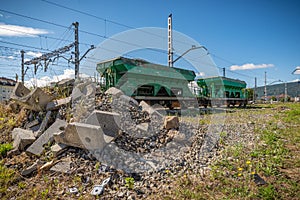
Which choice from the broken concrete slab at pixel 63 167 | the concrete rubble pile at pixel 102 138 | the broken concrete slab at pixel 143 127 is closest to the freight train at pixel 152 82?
the concrete rubble pile at pixel 102 138

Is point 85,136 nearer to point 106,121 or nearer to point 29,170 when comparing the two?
point 106,121

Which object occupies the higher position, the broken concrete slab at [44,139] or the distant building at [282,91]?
the distant building at [282,91]

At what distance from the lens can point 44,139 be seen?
3988mm

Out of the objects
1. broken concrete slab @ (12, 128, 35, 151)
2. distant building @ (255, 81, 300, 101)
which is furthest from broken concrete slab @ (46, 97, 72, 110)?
distant building @ (255, 81, 300, 101)

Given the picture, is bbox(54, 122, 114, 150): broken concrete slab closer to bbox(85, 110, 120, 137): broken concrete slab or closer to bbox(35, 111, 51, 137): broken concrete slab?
bbox(85, 110, 120, 137): broken concrete slab

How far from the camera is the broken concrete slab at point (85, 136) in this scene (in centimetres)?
331

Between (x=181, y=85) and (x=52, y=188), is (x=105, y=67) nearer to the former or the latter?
(x=181, y=85)

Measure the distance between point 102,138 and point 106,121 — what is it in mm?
523

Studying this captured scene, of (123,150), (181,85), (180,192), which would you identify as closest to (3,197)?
(123,150)

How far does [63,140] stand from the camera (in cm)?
360

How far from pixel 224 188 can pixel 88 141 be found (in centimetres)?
239

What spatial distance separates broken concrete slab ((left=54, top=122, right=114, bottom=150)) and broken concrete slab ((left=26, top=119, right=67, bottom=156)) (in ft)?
2.25

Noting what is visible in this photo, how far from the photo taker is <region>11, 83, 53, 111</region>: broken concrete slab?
15.5 feet

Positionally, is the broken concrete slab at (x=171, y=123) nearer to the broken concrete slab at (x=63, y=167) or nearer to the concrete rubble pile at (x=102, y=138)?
the concrete rubble pile at (x=102, y=138)
